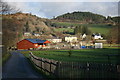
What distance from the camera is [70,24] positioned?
645ft

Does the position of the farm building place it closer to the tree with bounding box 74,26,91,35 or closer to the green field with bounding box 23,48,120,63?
the green field with bounding box 23,48,120,63

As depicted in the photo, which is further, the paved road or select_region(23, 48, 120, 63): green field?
select_region(23, 48, 120, 63): green field

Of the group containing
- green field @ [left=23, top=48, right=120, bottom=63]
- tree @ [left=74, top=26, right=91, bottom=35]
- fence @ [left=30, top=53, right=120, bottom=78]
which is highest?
tree @ [left=74, top=26, right=91, bottom=35]

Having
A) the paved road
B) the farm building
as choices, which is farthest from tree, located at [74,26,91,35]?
the paved road

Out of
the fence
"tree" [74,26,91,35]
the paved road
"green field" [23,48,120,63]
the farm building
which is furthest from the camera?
"tree" [74,26,91,35]

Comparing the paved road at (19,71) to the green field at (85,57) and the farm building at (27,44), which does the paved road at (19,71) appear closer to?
the green field at (85,57)

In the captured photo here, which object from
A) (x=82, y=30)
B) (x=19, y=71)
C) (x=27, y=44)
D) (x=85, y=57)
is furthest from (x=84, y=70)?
(x=82, y=30)

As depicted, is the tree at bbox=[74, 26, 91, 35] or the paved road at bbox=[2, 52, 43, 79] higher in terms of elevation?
the tree at bbox=[74, 26, 91, 35]

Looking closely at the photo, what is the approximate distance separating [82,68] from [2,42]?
27181 millimetres

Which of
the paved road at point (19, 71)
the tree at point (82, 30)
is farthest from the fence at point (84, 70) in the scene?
the tree at point (82, 30)

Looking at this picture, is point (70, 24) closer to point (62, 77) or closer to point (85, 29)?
point (85, 29)

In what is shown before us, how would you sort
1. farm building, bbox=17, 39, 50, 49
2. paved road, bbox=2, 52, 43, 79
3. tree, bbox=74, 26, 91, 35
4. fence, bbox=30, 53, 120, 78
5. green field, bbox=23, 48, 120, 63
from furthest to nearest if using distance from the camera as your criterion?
tree, bbox=74, 26, 91, 35 < farm building, bbox=17, 39, 50, 49 < green field, bbox=23, 48, 120, 63 < paved road, bbox=2, 52, 43, 79 < fence, bbox=30, 53, 120, 78

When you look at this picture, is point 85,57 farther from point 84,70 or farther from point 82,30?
point 82,30

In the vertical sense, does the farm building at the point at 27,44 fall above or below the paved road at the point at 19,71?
above
